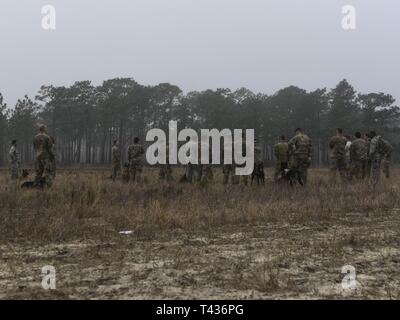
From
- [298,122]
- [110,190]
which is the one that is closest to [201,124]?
[298,122]

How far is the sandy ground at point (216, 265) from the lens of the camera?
3.87 metres

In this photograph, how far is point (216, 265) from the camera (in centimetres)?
471

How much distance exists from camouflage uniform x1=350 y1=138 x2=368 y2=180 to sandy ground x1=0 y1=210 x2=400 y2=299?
826 centimetres

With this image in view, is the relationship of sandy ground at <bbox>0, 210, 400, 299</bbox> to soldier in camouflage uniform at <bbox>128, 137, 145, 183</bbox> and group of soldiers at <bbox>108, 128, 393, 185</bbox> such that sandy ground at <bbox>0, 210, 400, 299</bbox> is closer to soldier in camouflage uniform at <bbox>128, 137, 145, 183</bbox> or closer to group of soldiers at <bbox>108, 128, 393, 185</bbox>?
group of soldiers at <bbox>108, 128, 393, 185</bbox>

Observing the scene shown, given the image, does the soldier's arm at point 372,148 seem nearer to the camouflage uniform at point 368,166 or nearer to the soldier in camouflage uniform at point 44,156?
the camouflage uniform at point 368,166

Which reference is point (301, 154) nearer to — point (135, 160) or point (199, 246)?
point (135, 160)

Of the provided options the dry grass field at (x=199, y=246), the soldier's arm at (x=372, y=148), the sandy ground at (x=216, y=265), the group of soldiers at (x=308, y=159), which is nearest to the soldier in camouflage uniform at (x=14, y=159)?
the group of soldiers at (x=308, y=159)

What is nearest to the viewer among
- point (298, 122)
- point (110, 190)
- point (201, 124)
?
point (110, 190)

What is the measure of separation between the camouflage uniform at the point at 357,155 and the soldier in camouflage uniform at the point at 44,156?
8832mm

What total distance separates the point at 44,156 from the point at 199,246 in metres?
7.97

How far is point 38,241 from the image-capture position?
5.99 metres

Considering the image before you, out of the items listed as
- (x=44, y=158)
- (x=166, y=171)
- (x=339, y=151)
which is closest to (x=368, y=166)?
(x=339, y=151)
